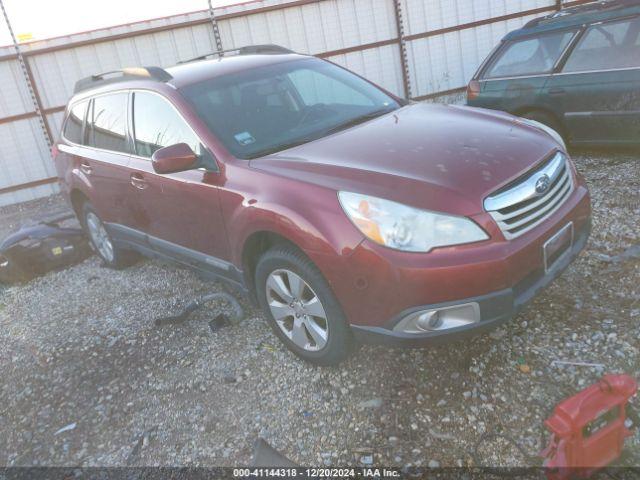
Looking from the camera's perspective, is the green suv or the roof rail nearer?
the roof rail

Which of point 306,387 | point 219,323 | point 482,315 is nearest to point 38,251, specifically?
point 219,323

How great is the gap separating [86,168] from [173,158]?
2049mm

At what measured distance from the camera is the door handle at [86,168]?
4.71 metres

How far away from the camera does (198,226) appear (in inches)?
139

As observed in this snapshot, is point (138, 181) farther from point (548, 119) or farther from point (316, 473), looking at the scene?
point (548, 119)

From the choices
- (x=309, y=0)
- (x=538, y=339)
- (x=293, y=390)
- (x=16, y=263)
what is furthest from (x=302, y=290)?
(x=309, y=0)

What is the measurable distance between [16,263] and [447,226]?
4826 millimetres

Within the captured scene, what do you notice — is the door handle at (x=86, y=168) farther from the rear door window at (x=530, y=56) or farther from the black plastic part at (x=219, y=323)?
the rear door window at (x=530, y=56)

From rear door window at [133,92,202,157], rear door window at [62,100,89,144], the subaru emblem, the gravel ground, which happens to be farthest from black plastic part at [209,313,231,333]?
rear door window at [62,100,89,144]

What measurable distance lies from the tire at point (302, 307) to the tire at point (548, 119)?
13.1 feet

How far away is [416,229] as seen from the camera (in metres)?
2.45

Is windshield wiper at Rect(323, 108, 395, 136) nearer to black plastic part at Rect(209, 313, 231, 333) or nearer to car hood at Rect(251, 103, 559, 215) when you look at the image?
car hood at Rect(251, 103, 559, 215)

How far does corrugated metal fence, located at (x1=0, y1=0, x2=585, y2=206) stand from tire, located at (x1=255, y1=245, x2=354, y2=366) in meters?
7.72

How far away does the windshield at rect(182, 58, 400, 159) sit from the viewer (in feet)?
11.0
